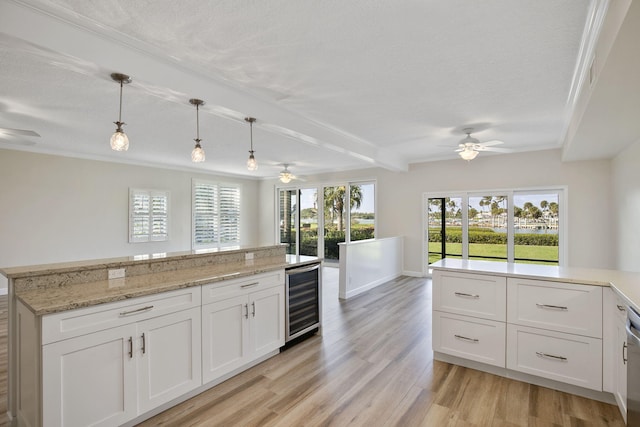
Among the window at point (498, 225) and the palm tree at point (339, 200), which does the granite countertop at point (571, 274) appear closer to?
the window at point (498, 225)

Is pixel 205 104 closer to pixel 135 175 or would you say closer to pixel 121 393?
pixel 121 393

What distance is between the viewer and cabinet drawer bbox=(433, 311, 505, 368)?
2.71m

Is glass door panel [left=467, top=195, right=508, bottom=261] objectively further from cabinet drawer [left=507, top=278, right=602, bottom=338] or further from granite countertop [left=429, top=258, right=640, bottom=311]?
cabinet drawer [left=507, top=278, right=602, bottom=338]

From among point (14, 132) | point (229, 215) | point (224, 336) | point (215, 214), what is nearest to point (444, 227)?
point (224, 336)

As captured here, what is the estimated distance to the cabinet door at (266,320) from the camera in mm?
2846

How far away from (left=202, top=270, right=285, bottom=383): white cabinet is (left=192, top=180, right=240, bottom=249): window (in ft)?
18.7

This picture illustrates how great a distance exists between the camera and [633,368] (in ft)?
5.82

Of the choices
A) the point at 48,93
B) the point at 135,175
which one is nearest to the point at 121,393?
the point at 48,93

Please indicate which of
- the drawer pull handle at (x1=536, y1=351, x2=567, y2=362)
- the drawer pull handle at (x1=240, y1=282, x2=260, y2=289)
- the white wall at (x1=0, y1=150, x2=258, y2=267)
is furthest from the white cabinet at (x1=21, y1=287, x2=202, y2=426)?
the white wall at (x1=0, y1=150, x2=258, y2=267)

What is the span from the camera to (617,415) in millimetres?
2180

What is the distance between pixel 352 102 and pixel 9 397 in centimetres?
376

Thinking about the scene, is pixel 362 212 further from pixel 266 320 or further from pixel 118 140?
pixel 118 140

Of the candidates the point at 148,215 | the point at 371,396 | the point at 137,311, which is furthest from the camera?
the point at 148,215

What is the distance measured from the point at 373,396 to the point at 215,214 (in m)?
7.12
